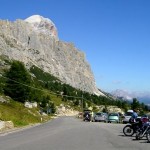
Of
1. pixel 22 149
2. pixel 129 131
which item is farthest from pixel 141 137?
pixel 22 149

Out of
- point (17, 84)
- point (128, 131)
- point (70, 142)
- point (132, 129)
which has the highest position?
point (17, 84)

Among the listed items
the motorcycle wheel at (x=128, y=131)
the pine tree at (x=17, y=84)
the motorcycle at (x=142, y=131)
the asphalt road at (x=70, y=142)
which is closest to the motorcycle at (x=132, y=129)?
the motorcycle wheel at (x=128, y=131)

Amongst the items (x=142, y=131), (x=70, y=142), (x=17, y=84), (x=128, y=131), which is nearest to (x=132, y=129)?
(x=128, y=131)

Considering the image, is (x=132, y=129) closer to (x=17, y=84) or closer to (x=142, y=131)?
(x=142, y=131)

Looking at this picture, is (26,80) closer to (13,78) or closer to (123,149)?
(13,78)

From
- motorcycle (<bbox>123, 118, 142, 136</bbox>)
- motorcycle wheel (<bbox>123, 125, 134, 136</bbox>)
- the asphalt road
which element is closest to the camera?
the asphalt road

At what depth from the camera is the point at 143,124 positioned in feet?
87.7

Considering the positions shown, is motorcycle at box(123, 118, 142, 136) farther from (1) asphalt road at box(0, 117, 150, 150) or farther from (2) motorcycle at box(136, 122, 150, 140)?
(2) motorcycle at box(136, 122, 150, 140)

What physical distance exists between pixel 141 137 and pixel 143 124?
4.89 ft

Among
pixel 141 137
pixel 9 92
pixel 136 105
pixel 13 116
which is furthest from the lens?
pixel 136 105

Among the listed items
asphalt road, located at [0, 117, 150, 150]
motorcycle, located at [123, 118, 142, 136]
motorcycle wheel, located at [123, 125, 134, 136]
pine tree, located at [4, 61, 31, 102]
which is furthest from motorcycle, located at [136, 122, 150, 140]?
pine tree, located at [4, 61, 31, 102]

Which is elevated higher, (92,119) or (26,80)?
(26,80)

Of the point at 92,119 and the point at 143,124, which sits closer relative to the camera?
the point at 143,124

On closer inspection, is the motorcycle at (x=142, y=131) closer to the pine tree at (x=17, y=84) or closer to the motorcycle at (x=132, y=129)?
the motorcycle at (x=132, y=129)
